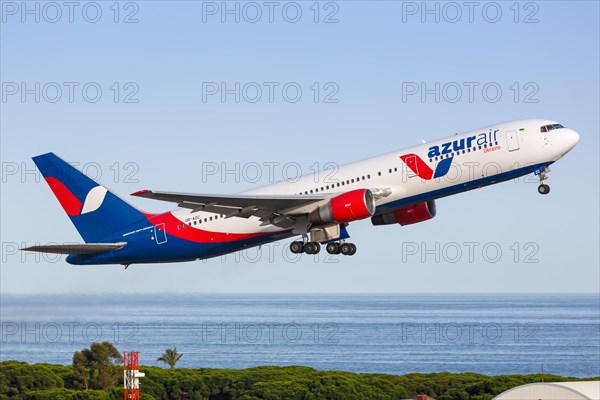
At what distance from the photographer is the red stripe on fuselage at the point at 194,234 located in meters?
53.5

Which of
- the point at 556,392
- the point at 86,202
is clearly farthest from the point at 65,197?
the point at 556,392

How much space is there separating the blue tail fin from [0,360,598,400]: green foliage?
25227 mm

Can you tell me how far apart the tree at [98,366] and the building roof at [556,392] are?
5952 centimetres

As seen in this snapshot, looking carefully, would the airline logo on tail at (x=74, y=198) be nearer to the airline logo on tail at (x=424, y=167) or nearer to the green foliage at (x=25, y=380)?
the airline logo on tail at (x=424, y=167)

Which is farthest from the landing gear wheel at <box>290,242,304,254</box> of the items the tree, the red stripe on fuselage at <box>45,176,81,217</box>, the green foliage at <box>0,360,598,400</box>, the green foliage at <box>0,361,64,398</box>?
the tree

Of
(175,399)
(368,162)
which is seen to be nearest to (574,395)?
(368,162)

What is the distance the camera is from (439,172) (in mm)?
47781

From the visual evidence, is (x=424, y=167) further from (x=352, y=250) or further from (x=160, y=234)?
(x=160, y=234)

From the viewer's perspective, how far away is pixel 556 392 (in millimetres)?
44312

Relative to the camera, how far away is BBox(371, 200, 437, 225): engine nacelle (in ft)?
178

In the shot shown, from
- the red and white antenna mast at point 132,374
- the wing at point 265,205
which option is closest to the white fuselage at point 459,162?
the wing at point 265,205

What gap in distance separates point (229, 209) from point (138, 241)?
7.75 metres

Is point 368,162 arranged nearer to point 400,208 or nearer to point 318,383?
point 400,208

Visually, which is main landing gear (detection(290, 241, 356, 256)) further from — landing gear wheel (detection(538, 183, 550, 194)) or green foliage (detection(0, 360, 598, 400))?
green foliage (detection(0, 360, 598, 400))
